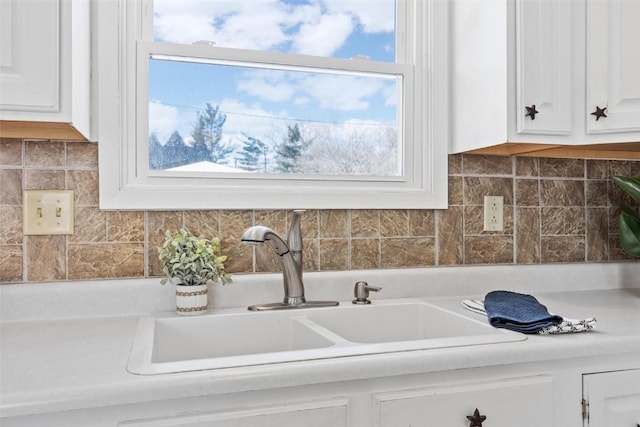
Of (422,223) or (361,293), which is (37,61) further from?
(422,223)

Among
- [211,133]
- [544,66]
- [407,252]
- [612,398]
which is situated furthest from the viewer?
[407,252]

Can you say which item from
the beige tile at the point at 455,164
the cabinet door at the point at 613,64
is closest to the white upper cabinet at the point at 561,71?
the cabinet door at the point at 613,64

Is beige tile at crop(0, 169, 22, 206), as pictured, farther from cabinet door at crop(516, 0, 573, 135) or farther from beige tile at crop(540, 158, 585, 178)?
beige tile at crop(540, 158, 585, 178)

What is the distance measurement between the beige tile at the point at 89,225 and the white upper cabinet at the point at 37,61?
35 centimetres

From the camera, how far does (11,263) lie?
55.3 inches

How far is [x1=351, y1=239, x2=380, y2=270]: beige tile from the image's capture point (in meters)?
1.69

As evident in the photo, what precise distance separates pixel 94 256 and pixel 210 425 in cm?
76

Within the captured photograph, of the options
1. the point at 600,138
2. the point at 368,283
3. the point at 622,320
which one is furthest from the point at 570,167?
the point at 368,283

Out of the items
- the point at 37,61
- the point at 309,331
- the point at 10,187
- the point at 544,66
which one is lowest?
the point at 309,331

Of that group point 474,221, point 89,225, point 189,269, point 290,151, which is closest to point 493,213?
point 474,221

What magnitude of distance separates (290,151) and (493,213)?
30.1 inches

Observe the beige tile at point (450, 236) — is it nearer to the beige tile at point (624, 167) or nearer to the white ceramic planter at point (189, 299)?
the beige tile at point (624, 167)

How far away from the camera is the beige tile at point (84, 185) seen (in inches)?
57.0

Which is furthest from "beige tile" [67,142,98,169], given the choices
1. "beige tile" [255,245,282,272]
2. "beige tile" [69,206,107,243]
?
"beige tile" [255,245,282,272]
